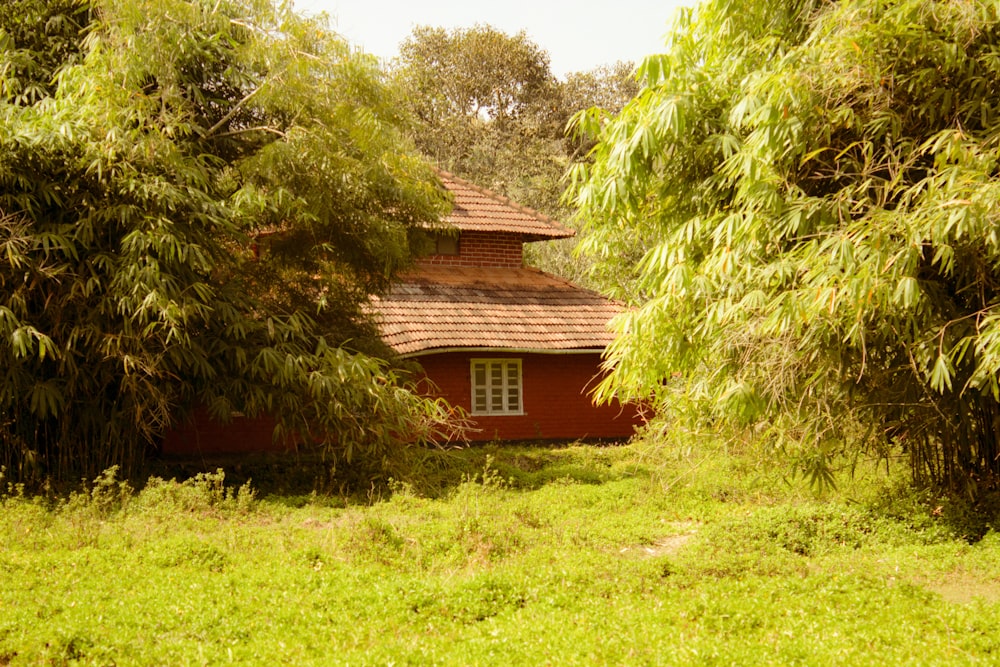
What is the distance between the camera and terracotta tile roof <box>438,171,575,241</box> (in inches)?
832

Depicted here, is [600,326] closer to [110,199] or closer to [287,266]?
[287,266]

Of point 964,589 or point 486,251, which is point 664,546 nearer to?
point 964,589

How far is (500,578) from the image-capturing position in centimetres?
759

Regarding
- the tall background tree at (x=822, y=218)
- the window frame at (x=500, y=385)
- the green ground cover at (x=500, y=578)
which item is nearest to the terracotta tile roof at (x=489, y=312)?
the window frame at (x=500, y=385)

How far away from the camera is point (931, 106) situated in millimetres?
8570

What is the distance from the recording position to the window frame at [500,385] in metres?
19.9

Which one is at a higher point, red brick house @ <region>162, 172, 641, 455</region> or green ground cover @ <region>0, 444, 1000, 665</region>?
red brick house @ <region>162, 172, 641, 455</region>

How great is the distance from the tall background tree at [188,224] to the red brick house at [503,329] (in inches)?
170

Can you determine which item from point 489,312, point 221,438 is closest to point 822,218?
point 489,312

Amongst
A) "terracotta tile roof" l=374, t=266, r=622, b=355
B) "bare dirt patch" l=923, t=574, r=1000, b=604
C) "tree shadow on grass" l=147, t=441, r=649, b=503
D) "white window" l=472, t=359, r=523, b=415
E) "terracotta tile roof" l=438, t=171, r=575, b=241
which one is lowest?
"tree shadow on grass" l=147, t=441, r=649, b=503

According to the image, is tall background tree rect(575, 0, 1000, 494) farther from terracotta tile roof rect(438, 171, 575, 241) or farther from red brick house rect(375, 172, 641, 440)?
terracotta tile roof rect(438, 171, 575, 241)

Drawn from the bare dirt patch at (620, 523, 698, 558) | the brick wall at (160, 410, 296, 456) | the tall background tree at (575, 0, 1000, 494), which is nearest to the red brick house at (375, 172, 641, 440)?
the brick wall at (160, 410, 296, 456)

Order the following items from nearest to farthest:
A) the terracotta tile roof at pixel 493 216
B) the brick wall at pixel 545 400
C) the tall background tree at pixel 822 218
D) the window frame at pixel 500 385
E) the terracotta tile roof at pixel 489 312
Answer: the tall background tree at pixel 822 218 < the terracotta tile roof at pixel 489 312 < the brick wall at pixel 545 400 < the window frame at pixel 500 385 < the terracotta tile roof at pixel 493 216

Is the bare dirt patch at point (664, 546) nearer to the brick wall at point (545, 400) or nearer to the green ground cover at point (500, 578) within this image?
the green ground cover at point (500, 578)
